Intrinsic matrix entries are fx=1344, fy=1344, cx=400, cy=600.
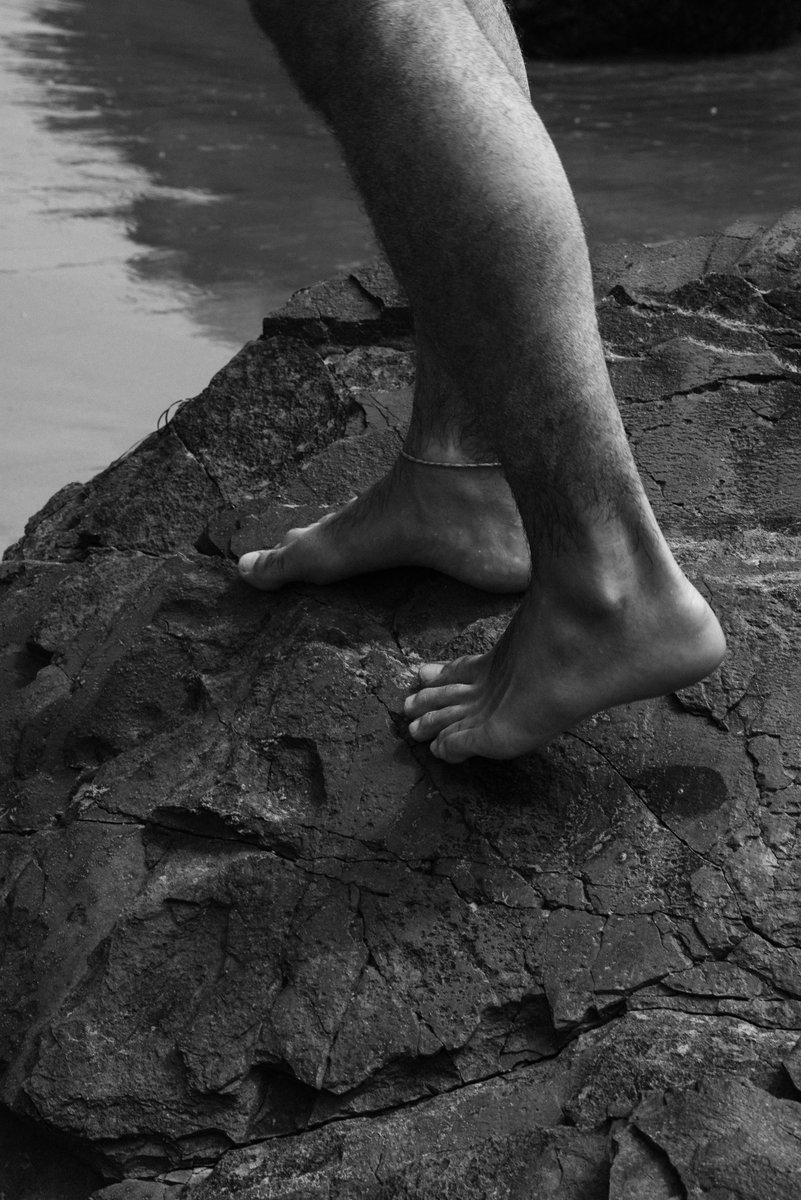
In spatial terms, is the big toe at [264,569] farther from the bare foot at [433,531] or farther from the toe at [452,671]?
the toe at [452,671]

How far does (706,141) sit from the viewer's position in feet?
19.1

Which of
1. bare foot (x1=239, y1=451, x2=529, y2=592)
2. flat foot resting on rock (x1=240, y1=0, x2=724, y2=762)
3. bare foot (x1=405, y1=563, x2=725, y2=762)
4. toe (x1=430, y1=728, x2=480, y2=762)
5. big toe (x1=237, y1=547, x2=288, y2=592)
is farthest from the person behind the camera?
big toe (x1=237, y1=547, x2=288, y2=592)

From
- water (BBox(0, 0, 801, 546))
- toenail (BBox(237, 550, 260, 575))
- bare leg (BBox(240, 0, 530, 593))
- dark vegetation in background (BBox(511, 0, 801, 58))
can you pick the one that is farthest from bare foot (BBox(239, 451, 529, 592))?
dark vegetation in background (BBox(511, 0, 801, 58))

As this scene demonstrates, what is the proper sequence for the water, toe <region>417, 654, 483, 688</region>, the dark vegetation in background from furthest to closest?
the dark vegetation in background → the water → toe <region>417, 654, 483, 688</region>

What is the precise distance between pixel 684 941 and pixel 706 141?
5124mm

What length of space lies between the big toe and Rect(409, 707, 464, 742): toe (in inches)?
13.8

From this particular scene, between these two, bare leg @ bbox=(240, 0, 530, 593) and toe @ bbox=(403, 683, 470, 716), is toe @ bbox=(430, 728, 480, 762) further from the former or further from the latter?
bare leg @ bbox=(240, 0, 530, 593)

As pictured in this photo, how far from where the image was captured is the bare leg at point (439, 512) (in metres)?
1.69

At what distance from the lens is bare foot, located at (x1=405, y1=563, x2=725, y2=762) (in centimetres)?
136

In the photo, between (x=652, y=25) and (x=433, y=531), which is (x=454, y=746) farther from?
(x=652, y=25)

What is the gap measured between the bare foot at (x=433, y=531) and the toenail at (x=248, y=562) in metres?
0.11

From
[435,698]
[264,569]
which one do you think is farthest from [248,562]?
[435,698]

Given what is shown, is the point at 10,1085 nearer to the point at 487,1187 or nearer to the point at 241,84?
the point at 487,1187

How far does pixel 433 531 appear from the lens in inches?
66.6
